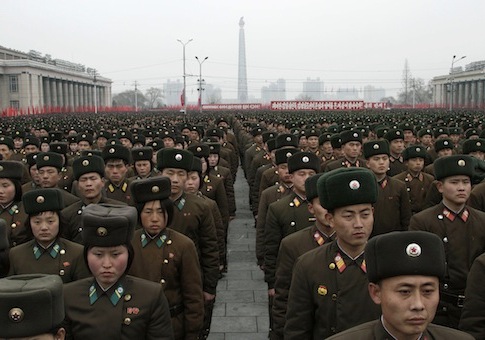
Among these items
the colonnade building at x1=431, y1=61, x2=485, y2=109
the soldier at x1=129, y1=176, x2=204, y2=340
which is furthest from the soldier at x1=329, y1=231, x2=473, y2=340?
the colonnade building at x1=431, y1=61, x2=485, y2=109

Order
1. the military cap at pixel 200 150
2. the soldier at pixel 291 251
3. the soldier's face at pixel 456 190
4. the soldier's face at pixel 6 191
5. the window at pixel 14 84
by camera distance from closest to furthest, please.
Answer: the soldier at pixel 291 251
the soldier's face at pixel 456 190
the soldier's face at pixel 6 191
the military cap at pixel 200 150
the window at pixel 14 84

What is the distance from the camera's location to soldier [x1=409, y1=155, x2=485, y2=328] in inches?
192

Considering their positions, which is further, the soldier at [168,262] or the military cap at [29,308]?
the soldier at [168,262]

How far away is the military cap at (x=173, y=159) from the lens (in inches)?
239

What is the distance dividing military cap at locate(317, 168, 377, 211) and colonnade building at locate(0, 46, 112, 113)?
5299 centimetres

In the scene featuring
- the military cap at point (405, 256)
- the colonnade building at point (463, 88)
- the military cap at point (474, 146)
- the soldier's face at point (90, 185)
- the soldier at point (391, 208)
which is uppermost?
the colonnade building at point (463, 88)

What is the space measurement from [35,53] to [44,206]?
90383 millimetres

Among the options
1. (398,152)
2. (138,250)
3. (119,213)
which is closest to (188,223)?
(138,250)

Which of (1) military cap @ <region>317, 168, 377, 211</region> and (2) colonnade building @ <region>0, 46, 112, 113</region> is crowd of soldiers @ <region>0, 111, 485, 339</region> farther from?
(2) colonnade building @ <region>0, 46, 112, 113</region>

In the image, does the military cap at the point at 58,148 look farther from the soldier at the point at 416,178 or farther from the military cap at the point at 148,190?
the military cap at the point at 148,190

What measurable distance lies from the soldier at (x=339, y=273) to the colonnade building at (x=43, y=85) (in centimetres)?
5301

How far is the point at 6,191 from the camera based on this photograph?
6.35m

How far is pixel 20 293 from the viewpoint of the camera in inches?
103

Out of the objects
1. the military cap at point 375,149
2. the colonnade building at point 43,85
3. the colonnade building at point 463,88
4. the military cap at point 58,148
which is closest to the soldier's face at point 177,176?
the military cap at point 375,149
